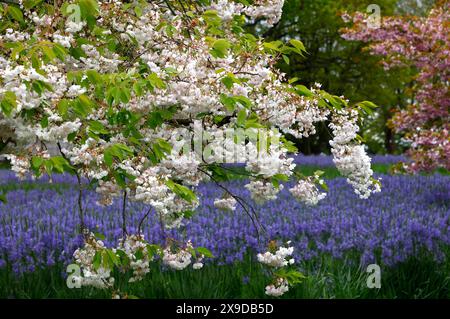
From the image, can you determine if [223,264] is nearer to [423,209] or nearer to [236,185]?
[423,209]

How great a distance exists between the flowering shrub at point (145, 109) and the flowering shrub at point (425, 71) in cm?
681

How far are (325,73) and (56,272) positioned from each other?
22.4 m

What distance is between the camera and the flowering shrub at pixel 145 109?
3508 mm

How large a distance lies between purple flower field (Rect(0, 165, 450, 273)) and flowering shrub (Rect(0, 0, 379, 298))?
1.79 metres

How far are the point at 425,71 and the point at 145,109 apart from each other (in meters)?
9.71

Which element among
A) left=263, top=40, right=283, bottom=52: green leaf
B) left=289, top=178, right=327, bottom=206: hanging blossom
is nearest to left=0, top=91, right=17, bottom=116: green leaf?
left=263, top=40, right=283, bottom=52: green leaf

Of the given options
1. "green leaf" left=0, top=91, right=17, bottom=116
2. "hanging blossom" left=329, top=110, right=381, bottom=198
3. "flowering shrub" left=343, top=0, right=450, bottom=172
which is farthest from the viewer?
"flowering shrub" left=343, top=0, right=450, bottom=172

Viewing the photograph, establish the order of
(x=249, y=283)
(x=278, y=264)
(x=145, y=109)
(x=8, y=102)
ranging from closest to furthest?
1. (x=8, y=102)
2. (x=145, y=109)
3. (x=278, y=264)
4. (x=249, y=283)

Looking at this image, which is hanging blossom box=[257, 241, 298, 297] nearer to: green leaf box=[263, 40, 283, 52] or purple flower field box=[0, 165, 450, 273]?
green leaf box=[263, 40, 283, 52]

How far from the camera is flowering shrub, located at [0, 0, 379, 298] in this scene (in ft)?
11.5

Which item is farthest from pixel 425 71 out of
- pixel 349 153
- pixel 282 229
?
pixel 349 153

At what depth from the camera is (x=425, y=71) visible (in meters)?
12.3

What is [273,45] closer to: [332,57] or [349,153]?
[349,153]
